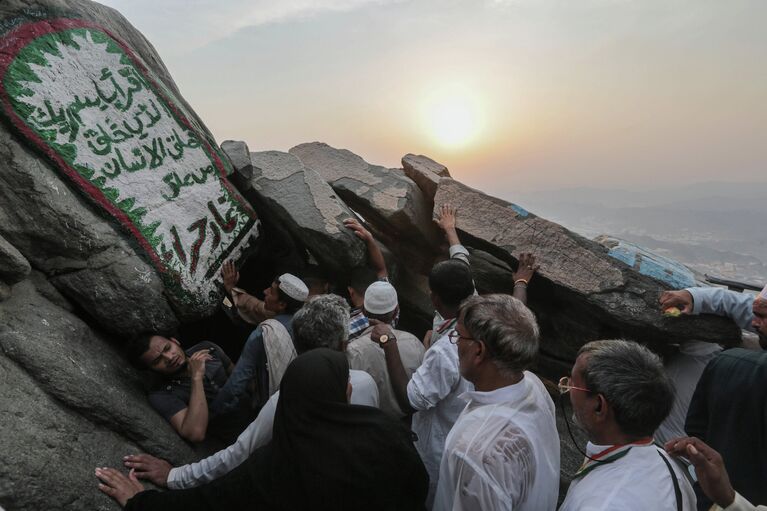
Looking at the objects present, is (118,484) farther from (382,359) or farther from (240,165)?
(240,165)

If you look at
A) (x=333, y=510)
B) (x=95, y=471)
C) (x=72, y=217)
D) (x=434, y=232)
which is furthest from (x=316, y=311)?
(x=434, y=232)

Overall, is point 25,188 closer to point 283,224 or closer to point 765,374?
point 283,224

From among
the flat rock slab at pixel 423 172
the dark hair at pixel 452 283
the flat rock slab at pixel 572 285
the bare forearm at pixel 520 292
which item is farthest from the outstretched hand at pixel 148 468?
the flat rock slab at pixel 423 172

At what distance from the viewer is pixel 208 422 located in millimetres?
3264

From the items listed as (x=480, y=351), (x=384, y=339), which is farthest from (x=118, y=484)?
(x=480, y=351)

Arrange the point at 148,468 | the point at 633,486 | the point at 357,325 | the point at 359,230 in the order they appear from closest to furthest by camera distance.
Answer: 1. the point at 633,486
2. the point at 148,468
3. the point at 357,325
4. the point at 359,230

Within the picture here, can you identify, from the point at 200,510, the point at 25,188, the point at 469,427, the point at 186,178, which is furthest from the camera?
the point at 186,178

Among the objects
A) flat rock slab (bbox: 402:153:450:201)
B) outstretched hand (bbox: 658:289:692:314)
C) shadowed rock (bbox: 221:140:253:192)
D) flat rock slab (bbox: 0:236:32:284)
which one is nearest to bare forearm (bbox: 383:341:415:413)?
flat rock slab (bbox: 0:236:32:284)

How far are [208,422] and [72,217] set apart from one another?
1833 millimetres

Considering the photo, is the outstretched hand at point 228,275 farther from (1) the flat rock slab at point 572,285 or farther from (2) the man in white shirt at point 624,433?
(2) the man in white shirt at point 624,433

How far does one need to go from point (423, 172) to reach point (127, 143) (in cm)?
340

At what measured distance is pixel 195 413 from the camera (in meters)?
3.09

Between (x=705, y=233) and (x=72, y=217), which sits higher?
(x=72, y=217)

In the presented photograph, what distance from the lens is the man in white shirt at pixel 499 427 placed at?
67.5 inches
